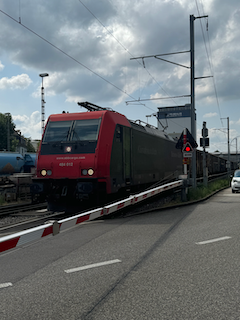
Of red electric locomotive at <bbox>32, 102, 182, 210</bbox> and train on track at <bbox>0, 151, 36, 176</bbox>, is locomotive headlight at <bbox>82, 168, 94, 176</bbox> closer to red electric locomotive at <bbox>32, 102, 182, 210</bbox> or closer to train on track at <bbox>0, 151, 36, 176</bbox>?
red electric locomotive at <bbox>32, 102, 182, 210</bbox>

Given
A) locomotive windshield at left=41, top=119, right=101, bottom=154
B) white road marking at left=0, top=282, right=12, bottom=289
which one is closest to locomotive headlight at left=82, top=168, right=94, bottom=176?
locomotive windshield at left=41, top=119, right=101, bottom=154

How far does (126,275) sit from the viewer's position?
484cm

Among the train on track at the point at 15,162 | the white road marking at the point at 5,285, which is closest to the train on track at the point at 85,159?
the white road marking at the point at 5,285

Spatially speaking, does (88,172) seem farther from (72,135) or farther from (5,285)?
(5,285)

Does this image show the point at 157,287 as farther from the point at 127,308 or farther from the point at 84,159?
the point at 84,159

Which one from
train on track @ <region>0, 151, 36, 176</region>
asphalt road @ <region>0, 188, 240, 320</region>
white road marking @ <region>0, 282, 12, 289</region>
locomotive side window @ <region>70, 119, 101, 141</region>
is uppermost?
locomotive side window @ <region>70, 119, 101, 141</region>

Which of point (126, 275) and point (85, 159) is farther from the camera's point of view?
point (85, 159)

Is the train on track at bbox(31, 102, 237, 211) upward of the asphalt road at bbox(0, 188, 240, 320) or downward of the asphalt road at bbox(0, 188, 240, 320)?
upward

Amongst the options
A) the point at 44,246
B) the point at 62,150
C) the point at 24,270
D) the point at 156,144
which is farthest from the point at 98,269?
the point at 156,144

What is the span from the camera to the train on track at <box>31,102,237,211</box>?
1097cm

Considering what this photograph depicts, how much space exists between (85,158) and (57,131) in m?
1.67

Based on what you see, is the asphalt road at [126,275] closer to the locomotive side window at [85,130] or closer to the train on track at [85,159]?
the train on track at [85,159]

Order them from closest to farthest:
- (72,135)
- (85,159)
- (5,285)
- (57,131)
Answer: (5,285) → (85,159) → (72,135) → (57,131)

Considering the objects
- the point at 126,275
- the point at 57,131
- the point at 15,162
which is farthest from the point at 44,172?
the point at 15,162
